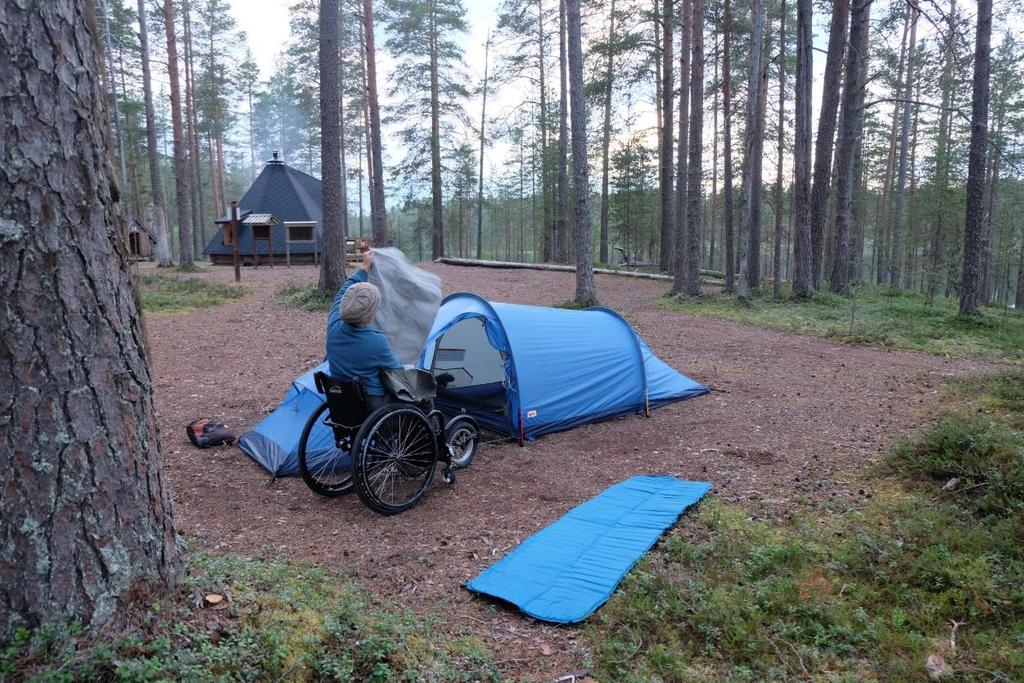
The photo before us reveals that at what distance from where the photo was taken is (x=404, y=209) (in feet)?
95.3

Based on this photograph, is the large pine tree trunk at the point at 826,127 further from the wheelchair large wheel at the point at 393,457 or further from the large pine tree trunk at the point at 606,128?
the wheelchair large wheel at the point at 393,457

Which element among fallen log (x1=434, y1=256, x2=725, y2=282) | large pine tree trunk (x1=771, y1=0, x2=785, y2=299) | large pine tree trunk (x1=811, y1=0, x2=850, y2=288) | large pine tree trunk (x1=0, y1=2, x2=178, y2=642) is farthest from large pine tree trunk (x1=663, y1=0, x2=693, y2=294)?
large pine tree trunk (x1=0, y1=2, x2=178, y2=642)

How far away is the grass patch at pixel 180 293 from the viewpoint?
11617 millimetres

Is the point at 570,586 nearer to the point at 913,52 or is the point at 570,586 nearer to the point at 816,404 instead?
the point at 816,404

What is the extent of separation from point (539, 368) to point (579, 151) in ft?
23.7

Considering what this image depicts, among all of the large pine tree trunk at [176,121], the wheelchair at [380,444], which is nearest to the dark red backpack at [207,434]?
the wheelchair at [380,444]

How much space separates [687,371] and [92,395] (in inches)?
279

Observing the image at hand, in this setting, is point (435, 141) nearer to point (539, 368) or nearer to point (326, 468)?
point (539, 368)

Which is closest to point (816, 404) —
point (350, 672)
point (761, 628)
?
point (761, 628)

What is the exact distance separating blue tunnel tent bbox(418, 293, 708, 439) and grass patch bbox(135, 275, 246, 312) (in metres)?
7.74

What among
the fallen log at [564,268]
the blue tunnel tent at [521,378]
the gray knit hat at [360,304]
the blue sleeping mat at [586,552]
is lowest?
the blue sleeping mat at [586,552]

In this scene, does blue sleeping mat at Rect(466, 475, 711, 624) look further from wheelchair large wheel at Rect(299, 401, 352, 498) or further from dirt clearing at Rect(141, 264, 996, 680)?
wheelchair large wheel at Rect(299, 401, 352, 498)

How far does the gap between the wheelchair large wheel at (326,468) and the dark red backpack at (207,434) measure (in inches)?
42.5

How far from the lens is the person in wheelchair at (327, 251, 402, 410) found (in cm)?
402
